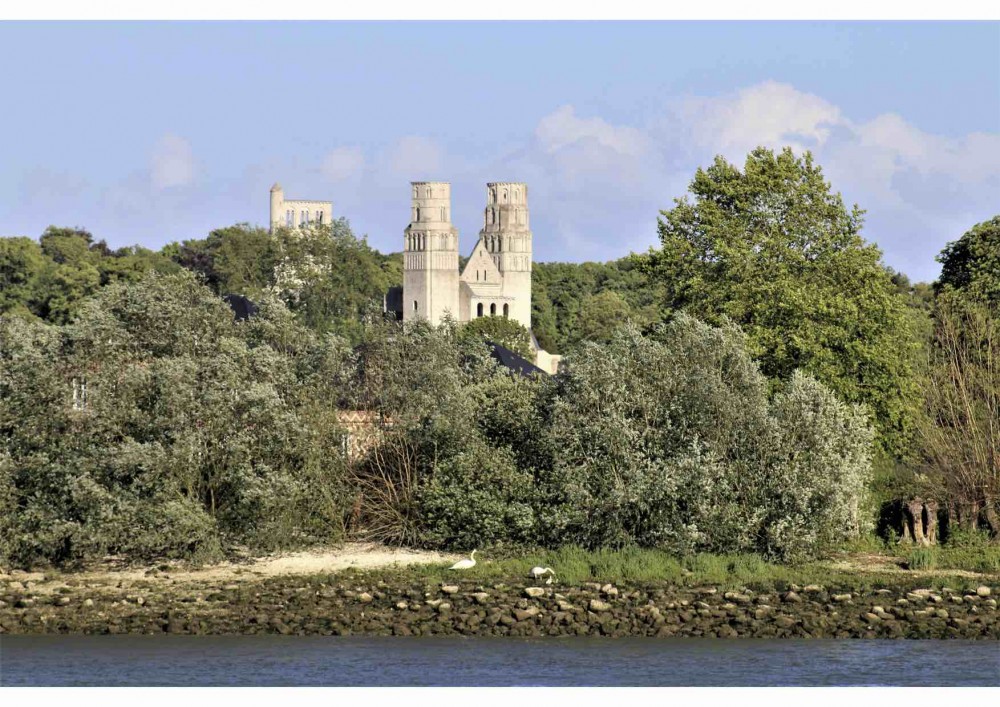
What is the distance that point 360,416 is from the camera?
41.3 m

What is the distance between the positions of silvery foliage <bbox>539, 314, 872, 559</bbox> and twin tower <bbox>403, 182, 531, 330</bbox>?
124295 millimetres

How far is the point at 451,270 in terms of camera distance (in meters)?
176

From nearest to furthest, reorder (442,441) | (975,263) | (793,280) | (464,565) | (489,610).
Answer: (489,610), (464,565), (442,441), (793,280), (975,263)

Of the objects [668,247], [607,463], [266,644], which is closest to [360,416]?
[607,463]

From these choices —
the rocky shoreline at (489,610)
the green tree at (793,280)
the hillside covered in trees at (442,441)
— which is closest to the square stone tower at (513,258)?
the green tree at (793,280)

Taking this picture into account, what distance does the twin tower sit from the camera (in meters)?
172

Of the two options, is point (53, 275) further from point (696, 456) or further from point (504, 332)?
point (696, 456)

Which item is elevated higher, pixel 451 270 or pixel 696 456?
pixel 451 270

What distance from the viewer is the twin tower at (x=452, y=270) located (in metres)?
172

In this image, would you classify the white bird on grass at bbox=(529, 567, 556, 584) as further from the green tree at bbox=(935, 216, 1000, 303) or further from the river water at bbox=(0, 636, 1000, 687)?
the green tree at bbox=(935, 216, 1000, 303)

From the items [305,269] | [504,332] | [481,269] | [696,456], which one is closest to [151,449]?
[696,456]

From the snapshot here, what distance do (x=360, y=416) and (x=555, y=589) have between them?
6957mm

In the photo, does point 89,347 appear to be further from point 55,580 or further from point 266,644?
point 266,644

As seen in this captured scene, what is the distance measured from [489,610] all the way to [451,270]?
14150 centimetres
